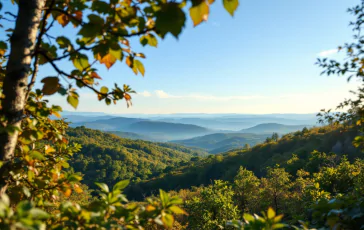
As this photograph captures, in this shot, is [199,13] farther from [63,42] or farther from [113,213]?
[113,213]

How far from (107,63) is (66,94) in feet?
1.45

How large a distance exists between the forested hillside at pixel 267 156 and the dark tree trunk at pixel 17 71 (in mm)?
39388

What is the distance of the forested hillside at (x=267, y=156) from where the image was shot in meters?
43.7

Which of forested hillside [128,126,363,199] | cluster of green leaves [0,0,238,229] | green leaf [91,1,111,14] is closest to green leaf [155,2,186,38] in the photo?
cluster of green leaves [0,0,238,229]

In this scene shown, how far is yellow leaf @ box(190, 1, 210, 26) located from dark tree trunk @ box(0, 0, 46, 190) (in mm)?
1384

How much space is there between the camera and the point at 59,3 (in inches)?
78.6

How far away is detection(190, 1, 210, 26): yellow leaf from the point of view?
45.0 inches

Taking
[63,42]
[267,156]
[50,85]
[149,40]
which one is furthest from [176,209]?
[267,156]

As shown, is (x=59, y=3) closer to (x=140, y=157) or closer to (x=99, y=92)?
(x=99, y=92)

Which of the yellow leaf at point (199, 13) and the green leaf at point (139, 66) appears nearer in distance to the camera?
the yellow leaf at point (199, 13)

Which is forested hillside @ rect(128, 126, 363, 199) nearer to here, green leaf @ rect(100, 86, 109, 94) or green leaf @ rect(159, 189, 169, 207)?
green leaf @ rect(100, 86, 109, 94)

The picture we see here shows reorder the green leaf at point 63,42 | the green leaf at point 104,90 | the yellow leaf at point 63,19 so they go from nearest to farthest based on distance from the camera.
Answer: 1. the green leaf at point 63,42
2. the yellow leaf at point 63,19
3. the green leaf at point 104,90

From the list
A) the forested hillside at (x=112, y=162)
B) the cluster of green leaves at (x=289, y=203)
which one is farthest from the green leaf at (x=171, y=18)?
the forested hillside at (x=112, y=162)

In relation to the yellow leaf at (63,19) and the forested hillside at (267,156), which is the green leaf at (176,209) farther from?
the forested hillside at (267,156)
